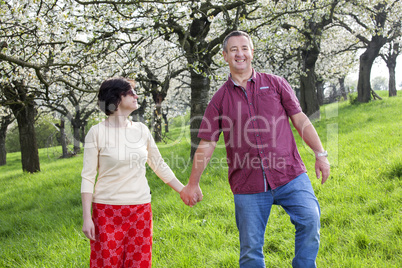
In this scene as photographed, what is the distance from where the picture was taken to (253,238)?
106 inches

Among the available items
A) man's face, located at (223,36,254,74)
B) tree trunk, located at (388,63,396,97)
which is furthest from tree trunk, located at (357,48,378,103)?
man's face, located at (223,36,254,74)

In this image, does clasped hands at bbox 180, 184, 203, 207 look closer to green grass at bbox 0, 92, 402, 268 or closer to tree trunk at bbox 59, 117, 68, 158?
green grass at bbox 0, 92, 402, 268

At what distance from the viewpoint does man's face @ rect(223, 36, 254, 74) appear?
9.77ft

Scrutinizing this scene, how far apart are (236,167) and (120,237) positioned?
42.7 inches

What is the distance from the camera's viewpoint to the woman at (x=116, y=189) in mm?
2703

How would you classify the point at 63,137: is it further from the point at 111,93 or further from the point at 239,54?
the point at 239,54

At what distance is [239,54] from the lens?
2973mm

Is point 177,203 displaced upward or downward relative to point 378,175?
downward

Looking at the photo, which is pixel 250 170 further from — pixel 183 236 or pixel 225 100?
pixel 183 236

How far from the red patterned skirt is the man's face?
144 centimetres

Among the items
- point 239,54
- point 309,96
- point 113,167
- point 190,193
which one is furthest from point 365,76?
point 113,167

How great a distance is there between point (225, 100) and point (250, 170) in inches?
25.2

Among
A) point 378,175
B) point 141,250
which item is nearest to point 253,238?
point 141,250

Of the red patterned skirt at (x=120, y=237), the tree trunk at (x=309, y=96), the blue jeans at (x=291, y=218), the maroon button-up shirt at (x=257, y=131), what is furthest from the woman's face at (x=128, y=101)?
the tree trunk at (x=309, y=96)
